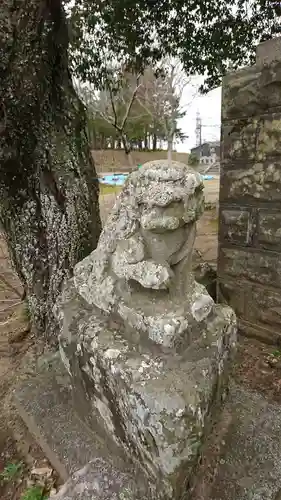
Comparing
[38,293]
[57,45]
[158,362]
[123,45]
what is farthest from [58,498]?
[123,45]

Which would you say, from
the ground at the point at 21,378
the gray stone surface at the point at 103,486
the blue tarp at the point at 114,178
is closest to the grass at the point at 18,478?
the ground at the point at 21,378

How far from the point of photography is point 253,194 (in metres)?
2.07

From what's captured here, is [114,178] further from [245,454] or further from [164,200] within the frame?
[245,454]

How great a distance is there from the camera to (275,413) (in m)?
1.26

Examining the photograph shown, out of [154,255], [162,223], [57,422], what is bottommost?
[57,422]

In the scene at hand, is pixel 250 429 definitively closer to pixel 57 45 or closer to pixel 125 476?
pixel 125 476

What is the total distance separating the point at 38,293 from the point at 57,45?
1.23 meters

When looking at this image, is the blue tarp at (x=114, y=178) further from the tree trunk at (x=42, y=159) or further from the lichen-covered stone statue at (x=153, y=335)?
the lichen-covered stone statue at (x=153, y=335)

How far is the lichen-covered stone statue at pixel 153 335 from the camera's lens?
90 cm

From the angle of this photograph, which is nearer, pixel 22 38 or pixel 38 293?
pixel 22 38

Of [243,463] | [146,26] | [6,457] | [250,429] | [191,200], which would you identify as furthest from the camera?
[146,26]

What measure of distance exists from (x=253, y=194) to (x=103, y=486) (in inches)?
65.2

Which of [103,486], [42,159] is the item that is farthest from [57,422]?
[42,159]

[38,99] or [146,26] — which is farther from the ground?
[146,26]
